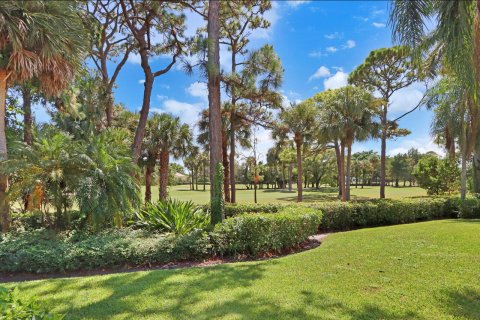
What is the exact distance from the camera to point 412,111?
Result: 24156 mm

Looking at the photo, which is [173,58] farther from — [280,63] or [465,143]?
[465,143]

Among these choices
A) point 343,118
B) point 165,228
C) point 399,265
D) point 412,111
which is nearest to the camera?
point 399,265

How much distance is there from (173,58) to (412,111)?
20692 millimetres

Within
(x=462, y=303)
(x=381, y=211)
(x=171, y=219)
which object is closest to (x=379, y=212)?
(x=381, y=211)

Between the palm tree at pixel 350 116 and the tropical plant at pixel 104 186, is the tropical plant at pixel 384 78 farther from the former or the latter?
the tropical plant at pixel 104 186

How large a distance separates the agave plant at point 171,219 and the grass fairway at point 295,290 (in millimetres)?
2819

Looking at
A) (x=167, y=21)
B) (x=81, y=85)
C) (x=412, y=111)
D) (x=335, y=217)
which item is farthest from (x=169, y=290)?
(x=412, y=111)

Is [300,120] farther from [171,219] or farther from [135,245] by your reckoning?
[135,245]

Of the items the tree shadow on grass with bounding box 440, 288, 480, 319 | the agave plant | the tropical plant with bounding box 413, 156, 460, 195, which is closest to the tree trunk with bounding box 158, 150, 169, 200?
the agave plant

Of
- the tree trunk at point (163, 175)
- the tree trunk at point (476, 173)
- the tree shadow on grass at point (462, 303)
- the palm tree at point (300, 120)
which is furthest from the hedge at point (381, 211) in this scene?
the palm tree at point (300, 120)

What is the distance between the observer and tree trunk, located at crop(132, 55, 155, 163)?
1288 cm

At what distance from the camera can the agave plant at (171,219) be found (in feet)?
27.1

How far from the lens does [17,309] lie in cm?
184

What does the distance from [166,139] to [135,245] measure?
1333 cm
